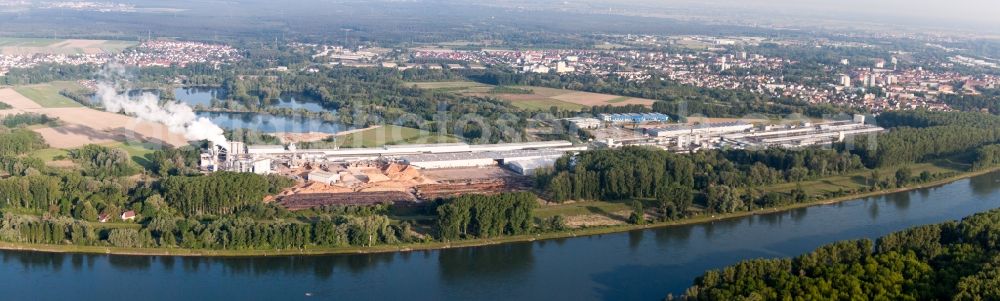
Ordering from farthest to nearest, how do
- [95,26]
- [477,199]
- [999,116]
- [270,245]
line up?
[95,26], [999,116], [477,199], [270,245]

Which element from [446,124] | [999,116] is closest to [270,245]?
[446,124]

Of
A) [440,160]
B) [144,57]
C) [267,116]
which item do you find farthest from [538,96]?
[144,57]

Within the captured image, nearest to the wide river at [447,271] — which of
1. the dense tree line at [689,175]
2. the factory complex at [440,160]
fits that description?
the dense tree line at [689,175]

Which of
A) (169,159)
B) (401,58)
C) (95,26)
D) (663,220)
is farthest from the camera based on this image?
(95,26)

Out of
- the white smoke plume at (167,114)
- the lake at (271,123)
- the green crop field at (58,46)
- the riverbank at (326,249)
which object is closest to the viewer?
the riverbank at (326,249)

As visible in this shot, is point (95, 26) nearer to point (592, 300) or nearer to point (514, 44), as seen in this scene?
point (514, 44)

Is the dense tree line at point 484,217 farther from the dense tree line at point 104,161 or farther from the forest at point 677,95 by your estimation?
the forest at point 677,95
